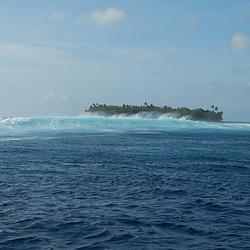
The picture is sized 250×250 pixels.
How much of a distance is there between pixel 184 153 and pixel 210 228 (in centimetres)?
3974

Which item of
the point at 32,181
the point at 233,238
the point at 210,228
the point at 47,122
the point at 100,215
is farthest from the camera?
the point at 47,122

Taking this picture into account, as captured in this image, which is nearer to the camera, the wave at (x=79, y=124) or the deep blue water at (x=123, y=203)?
the deep blue water at (x=123, y=203)

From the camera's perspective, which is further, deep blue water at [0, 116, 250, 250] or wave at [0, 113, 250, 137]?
wave at [0, 113, 250, 137]

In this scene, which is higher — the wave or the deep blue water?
the wave

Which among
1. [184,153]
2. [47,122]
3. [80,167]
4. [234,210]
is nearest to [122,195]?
[234,210]

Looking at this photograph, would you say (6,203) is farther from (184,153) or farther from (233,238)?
(184,153)

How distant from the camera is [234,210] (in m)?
27.5

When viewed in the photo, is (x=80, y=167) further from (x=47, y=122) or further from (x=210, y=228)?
(x=47, y=122)

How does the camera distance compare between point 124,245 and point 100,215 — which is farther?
point 100,215

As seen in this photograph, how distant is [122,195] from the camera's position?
31250mm

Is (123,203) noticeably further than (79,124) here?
No

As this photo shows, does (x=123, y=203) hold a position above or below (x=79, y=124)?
below

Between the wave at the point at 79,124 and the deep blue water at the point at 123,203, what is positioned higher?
the wave at the point at 79,124

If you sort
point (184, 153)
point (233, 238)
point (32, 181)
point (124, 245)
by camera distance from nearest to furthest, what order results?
point (124, 245) < point (233, 238) < point (32, 181) < point (184, 153)
